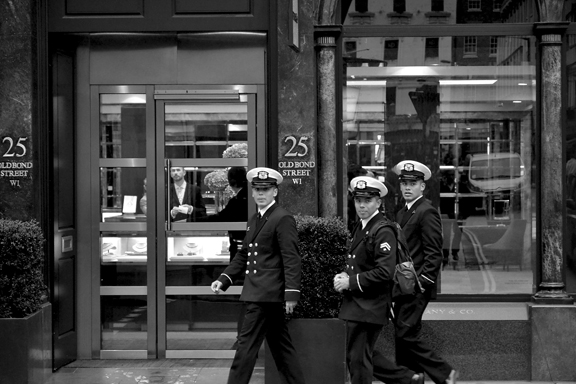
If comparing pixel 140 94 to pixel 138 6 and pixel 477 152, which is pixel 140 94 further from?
pixel 477 152

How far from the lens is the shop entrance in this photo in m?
9.46

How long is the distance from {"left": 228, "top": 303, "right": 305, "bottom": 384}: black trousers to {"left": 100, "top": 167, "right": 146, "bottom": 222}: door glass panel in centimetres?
281

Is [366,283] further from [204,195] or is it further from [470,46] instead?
[470,46]

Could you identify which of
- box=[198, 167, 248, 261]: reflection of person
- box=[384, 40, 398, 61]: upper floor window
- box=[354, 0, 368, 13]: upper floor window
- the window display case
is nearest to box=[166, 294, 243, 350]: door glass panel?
the window display case

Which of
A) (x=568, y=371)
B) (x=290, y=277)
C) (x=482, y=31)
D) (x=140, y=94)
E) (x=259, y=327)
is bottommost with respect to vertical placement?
(x=568, y=371)

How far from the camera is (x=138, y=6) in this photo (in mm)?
9172

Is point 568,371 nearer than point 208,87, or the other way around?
point 568,371

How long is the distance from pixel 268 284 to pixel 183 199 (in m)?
2.67

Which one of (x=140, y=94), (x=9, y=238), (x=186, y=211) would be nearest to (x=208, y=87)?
(x=140, y=94)

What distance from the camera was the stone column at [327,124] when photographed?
29.2 feet

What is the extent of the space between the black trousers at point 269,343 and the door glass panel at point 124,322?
2.63 meters

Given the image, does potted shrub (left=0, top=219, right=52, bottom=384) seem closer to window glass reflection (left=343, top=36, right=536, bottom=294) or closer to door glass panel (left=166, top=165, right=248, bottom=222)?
door glass panel (left=166, top=165, right=248, bottom=222)

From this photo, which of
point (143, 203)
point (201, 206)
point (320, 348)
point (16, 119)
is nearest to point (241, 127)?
point (201, 206)

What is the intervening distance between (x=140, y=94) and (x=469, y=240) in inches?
155
